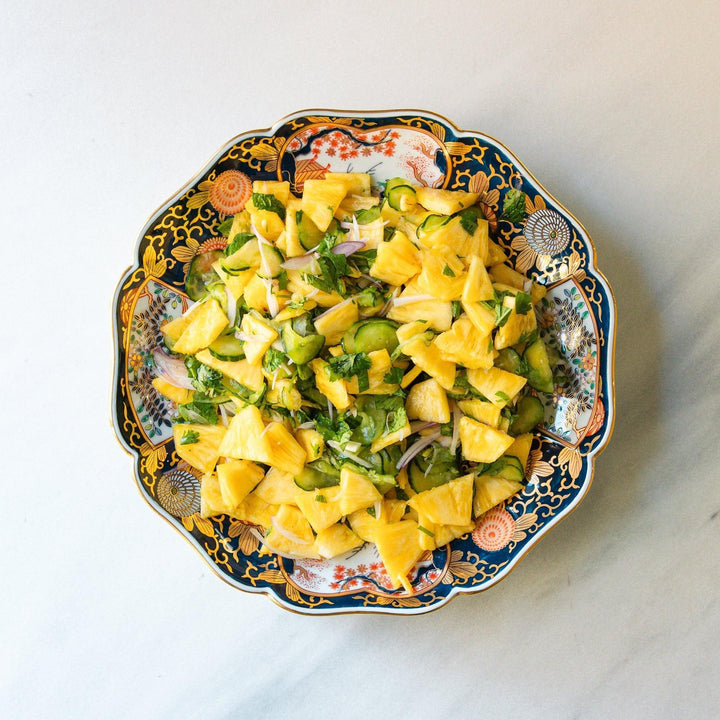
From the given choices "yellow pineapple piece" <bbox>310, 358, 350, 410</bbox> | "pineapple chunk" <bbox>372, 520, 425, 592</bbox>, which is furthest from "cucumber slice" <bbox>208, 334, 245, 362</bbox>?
"pineapple chunk" <bbox>372, 520, 425, 592</bbox>

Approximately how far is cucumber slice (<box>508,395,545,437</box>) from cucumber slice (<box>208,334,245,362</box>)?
1005 mm

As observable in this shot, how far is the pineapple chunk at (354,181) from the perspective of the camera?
2.27 m

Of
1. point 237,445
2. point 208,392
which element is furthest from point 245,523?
point 208,392

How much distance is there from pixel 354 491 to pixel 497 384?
61cm

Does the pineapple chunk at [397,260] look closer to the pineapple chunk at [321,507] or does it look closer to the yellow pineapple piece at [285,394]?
the yellow pineapple piece at [285,394]

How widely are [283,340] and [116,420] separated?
692mm

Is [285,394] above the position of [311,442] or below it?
above

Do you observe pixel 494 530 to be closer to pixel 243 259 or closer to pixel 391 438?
pixel 391 438

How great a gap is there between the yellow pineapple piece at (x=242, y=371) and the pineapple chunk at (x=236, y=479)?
0.28 metres

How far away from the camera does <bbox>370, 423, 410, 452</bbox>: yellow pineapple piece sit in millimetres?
2137

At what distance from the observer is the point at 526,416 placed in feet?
7.37

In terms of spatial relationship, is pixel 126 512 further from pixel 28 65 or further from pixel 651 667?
pixel 651 667

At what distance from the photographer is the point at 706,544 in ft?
8.20

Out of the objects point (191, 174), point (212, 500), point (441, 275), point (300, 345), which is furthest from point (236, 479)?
point (191, 174)
